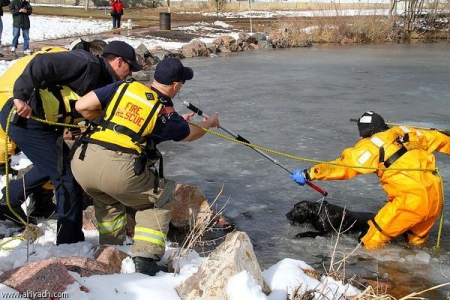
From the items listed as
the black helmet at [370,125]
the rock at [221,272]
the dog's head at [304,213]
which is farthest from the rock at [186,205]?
the rock at [221,272]

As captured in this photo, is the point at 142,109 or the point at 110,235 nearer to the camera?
the point at 142,109

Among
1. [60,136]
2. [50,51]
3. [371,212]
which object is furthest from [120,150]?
[371,212]

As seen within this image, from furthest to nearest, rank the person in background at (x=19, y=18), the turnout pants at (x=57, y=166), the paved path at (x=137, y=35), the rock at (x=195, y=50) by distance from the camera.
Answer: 1. the rock at (x=195, y=50)
2. the paved path at (x=137, y=35)
3. the person in background at (x=19, y=18)
4. the turnout pants at (x=57, y=166)

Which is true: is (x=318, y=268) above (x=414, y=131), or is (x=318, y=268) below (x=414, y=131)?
below

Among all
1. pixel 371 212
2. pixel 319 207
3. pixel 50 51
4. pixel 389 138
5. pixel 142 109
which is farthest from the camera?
pixel 371 212

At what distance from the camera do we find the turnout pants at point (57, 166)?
4.10 meters

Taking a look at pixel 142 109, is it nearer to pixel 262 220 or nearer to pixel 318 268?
pixel 318 268

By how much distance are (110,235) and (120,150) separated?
2.97 feet

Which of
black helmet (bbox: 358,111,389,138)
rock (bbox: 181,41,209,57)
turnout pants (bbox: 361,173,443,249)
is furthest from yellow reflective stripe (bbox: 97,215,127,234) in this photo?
rock (bbox: 181,41,209,57)

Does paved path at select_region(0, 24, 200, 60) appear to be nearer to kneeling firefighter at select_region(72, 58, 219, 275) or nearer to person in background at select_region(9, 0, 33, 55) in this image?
person in background at select_region(9, 0, 33, 55)

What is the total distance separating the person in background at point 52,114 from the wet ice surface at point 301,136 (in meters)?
1.72

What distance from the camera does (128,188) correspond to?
3709 millimetres

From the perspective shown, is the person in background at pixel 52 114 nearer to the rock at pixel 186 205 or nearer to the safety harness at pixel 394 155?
the rock at pixel 186 205

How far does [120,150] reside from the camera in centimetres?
366
